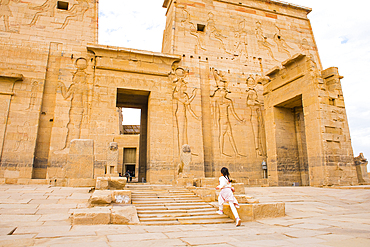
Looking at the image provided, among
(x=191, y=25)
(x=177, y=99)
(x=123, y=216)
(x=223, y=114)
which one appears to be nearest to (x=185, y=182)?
(x=123, y=216)

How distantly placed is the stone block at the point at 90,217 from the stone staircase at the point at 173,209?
2.04 ft

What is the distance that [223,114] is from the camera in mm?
12875

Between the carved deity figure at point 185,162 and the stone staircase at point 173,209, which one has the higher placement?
the carved deity figure at point 185,162

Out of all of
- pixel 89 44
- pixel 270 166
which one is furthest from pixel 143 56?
pixel 270 166

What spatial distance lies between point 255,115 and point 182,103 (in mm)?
4041

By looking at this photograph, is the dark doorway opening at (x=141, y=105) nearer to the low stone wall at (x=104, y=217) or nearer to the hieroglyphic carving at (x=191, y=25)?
the hieroglyphic carving at (x=191, y=25)

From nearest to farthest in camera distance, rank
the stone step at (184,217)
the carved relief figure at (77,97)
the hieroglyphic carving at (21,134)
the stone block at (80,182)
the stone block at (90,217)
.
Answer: the stone block at (90,217), the stone step at (184,217), the stone block at (80,182), the hieroglyphic carving at (21,134), the carved relief figure at (77,97)

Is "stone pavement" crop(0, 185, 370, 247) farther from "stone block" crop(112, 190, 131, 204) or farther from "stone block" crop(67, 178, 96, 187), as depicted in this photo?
"stone block" crop(67, 178, 96, 187)

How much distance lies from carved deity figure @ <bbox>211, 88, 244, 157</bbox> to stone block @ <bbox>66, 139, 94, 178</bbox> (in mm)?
6429

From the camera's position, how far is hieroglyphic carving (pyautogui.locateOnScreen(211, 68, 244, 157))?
1255 centimetres

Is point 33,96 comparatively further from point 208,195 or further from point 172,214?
point 172,214

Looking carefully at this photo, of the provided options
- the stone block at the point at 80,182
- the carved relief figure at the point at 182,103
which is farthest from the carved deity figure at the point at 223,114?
the stone block at the point at 80,182

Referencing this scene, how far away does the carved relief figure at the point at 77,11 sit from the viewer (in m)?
12.4

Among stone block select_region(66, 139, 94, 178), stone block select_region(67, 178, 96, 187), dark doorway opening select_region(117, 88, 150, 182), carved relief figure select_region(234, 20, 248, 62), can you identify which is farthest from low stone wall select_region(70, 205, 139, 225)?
carved relief figure select_region(234, 20, 248, 62)
